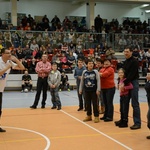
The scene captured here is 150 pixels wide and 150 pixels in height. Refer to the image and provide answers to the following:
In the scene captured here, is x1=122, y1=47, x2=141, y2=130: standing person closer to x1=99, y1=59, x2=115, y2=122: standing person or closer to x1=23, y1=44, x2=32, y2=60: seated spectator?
x1=99, y1=59, x2=115, y2=122: standing person

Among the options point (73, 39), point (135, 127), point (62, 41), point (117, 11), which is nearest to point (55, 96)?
point (135, 127)

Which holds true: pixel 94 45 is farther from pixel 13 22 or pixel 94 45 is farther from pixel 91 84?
pixel 91 84

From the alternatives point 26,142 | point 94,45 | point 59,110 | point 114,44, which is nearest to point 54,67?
point 59,110

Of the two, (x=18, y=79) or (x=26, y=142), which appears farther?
(x=18, y=79)

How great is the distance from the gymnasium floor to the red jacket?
3.35ft

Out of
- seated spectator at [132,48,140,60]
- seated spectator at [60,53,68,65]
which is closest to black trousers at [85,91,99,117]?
seated spectator at [60,53,68,65]

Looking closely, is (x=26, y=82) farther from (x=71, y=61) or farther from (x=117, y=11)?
(x=117, y=11)

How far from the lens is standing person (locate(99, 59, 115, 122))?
773 centimetres

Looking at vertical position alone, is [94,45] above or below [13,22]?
below

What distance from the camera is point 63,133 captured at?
21.4 ft

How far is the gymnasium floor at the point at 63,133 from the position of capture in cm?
555

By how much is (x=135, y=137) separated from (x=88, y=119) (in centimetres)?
190

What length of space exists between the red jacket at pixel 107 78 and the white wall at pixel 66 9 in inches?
671

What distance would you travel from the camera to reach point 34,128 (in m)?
6.98
